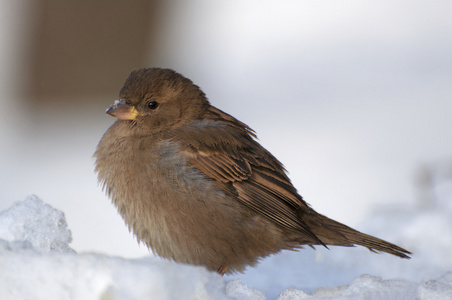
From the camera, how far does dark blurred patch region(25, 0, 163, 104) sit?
7941 mm

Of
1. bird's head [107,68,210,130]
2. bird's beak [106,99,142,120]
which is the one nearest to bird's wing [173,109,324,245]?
bird's head [107,68,210,130]

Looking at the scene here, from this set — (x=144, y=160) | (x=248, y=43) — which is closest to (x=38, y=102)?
(x=248, y=43)

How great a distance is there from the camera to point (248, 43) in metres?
7.91

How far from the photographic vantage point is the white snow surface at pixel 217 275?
1.81m

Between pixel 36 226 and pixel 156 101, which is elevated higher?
pixel 156 101

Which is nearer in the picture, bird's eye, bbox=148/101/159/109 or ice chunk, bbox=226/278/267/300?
ice chunk, bbox=226/278/267/300

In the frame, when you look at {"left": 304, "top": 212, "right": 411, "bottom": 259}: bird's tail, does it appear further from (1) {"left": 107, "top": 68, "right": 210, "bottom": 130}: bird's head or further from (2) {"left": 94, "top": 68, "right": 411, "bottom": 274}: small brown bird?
(1) {"left": 107, "top": 68, "right": 210, "bottom": 130}: bird's head

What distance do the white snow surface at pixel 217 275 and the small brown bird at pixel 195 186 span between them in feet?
0.79

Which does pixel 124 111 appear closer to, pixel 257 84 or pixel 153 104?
pixel 153 104

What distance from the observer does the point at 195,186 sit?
309cm

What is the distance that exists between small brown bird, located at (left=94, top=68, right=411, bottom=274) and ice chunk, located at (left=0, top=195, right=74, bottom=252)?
57 centimetres

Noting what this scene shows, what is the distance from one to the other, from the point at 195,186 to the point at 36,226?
0.85 metres

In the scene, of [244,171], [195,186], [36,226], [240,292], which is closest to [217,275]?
[240,292]

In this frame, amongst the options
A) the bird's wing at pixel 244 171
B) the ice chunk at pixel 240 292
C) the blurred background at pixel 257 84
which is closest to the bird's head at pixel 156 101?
the bird's wing at pixel 244 171
